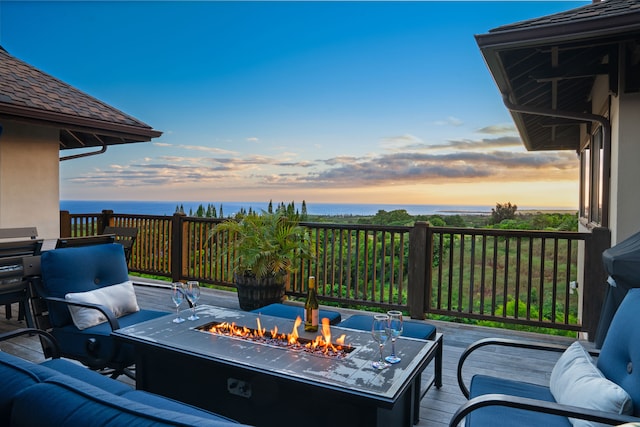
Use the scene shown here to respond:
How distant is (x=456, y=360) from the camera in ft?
12.2

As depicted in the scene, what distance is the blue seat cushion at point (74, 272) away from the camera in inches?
122

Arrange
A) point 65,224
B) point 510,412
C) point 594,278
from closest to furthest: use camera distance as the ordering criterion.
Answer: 1. point 510,412
2. point 594,278
3. point 65,224

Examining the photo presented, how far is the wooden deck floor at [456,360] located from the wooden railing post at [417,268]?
0.92 feet

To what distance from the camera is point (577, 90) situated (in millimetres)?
5852

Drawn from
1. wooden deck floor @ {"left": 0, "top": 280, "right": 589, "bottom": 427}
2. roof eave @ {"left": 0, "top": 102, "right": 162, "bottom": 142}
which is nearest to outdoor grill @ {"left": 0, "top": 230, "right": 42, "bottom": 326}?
wooden deck floor @ {"left": 0, "top": 280, "right": 589, "bottom": 427}

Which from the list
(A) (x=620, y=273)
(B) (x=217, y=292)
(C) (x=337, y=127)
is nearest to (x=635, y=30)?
(A) (x=620, y=273)

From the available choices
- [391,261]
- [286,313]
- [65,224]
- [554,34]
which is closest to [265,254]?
[391,261]

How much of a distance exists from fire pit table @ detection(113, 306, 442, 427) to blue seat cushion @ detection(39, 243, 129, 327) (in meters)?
0.83

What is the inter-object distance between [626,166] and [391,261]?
2.57 m

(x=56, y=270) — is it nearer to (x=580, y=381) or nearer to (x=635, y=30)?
(x=580, y=381)

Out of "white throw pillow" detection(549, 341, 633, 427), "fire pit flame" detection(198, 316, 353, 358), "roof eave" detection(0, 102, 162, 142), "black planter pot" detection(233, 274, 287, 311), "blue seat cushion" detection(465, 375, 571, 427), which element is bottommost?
"black planter pot" detection(233, 274, 287, 311)

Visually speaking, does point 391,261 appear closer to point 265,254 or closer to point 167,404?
point 265,254

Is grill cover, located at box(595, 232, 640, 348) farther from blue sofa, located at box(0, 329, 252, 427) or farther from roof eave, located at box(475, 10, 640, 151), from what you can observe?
blue sofa, located at box(0, 329, 252, 427)

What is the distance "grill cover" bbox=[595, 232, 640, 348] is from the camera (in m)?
2.61
